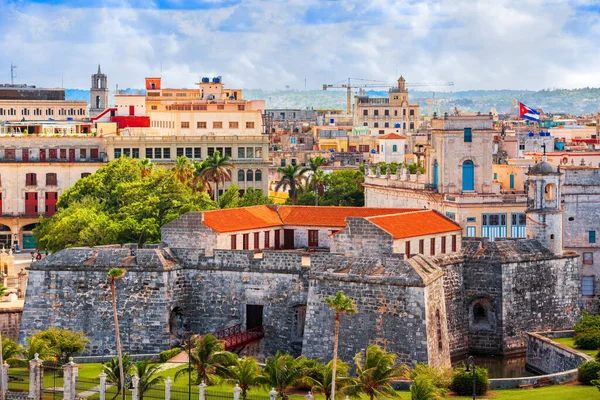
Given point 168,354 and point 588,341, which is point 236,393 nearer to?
point 168,354

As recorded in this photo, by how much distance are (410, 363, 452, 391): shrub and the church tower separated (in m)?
17.3

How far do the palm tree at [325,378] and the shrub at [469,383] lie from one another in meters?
6.10

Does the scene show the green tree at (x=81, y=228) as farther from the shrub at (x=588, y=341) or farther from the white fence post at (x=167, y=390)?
the shrub at (x=588, y=341)

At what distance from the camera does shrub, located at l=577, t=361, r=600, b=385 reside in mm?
67375

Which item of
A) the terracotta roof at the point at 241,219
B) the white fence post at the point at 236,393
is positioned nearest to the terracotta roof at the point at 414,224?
the terracotta roof at the point at 241,219

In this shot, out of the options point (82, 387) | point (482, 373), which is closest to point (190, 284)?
point (82, 387)

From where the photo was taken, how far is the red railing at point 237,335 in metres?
73.4

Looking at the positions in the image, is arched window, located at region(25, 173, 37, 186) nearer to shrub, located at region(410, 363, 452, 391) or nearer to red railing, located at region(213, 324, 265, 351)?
red railing, located at region(213, 324, 265, 351)

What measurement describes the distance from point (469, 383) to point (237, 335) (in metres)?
13.0

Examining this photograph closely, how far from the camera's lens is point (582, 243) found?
92812mm

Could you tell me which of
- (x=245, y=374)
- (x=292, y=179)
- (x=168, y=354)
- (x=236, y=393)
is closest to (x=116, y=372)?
(x=245, y=374)

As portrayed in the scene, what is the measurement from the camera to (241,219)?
80.0 m

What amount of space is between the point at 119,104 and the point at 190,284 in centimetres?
8201

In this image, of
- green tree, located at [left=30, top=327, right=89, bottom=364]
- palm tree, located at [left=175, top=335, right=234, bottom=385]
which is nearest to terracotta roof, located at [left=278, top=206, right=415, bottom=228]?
green tree, located at [left=30, top=327, right=89, bottom=364]
